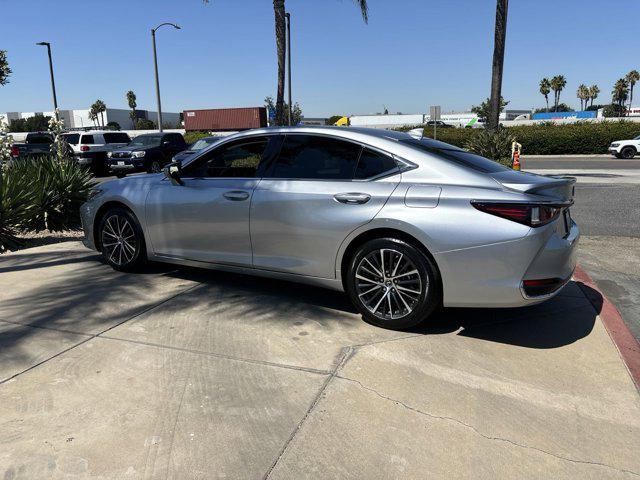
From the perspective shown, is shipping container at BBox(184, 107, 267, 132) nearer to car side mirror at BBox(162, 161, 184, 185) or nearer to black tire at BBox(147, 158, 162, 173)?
black tire at BBox(147, 158, 162, 173)

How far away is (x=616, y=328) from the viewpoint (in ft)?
14.0

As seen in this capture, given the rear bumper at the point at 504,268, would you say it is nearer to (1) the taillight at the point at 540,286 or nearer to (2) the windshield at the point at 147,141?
(1) the taillight at the point at 540,286

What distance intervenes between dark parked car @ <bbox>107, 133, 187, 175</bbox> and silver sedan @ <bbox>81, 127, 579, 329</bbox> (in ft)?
53.5

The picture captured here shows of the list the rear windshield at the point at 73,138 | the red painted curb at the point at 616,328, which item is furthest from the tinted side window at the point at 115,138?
the red painted curb at the point at 616,328

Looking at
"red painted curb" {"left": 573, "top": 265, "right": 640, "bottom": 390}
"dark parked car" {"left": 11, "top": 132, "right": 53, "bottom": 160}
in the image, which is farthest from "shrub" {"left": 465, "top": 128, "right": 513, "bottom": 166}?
"dark parked car" {"left": 11, "top": 132, "right": 53, "bottom": 160}

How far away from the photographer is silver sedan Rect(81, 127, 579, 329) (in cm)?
367

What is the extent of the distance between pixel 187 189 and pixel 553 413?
366cm

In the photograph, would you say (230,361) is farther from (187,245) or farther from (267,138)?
(267,138)

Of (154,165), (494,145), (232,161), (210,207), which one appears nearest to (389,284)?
(210,207)

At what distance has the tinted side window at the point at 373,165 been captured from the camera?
13.6ft

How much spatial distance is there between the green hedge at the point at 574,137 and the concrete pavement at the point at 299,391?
103 feet

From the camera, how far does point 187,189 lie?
16.6 ft

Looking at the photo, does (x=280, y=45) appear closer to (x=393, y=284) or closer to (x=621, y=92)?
(x=393, y=284)

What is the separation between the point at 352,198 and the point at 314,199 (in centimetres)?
34
